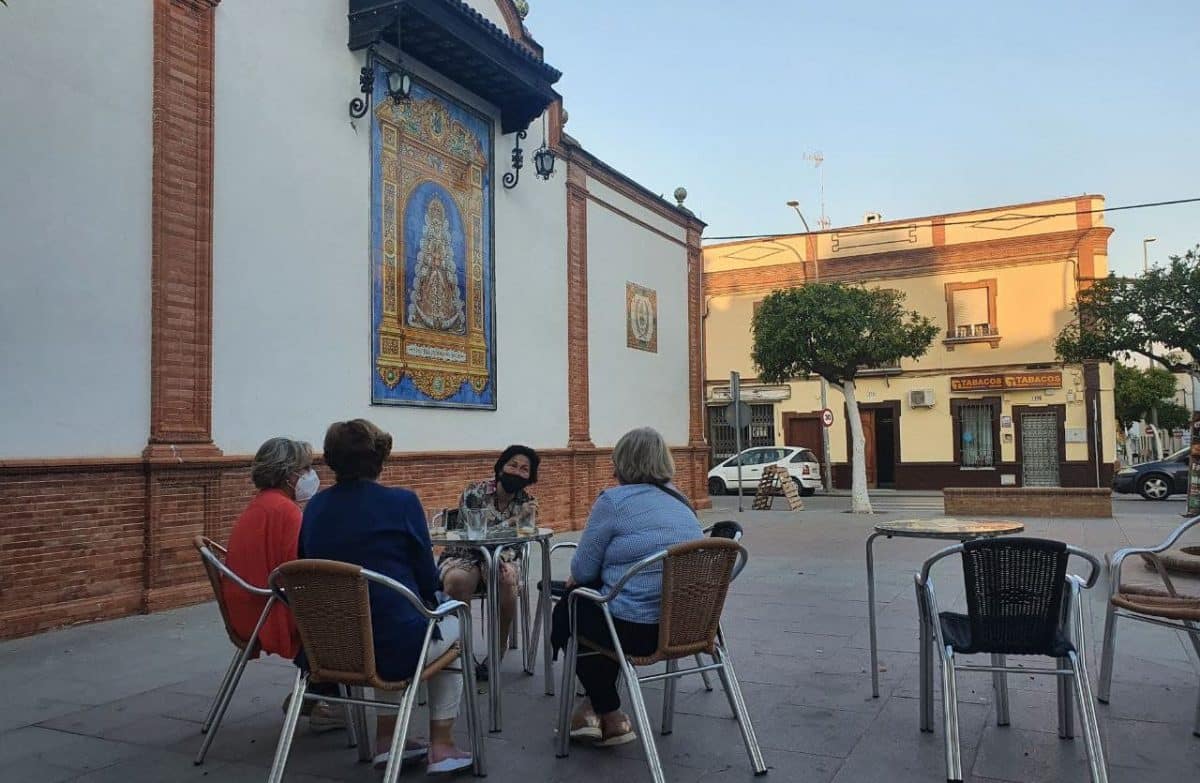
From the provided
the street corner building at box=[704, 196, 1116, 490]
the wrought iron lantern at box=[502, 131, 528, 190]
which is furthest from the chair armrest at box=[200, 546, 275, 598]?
the street corner building at box=[704, 196, 1116, 490]

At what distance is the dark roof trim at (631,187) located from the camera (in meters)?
14.3

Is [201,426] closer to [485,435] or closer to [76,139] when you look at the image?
[76,139]

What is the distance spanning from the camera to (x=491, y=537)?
180 inches

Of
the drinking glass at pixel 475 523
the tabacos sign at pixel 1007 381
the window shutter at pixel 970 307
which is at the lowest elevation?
the drinking glass at pixel 475 523

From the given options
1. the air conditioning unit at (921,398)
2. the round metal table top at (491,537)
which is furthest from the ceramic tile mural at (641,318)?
the air conditioning unit at (921,398)

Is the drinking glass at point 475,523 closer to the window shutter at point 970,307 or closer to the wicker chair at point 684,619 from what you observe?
the wicker chair at point 684,619

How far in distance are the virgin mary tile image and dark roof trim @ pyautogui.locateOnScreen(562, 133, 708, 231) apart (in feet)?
7.52

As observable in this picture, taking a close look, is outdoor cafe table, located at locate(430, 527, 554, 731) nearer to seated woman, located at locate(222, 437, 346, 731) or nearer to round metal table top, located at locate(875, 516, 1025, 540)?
seated woman, located at locate(222, 437, 346, 731)

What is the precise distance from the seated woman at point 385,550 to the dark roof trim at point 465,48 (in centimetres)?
709

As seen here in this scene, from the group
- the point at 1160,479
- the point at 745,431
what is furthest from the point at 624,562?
the point at 745,431

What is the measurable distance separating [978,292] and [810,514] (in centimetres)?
1248

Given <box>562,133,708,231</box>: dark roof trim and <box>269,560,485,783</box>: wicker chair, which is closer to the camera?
<box>269,560,485,783</box>: wicker chair

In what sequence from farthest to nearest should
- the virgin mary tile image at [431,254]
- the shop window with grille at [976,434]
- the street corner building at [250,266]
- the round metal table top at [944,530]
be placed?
the shop window with grille at [976,434] < the virgin mary tile image at [431,254] < the street corner building at [250,266] < the round metal table top at [944,530]

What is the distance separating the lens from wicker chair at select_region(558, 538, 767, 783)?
3609mm
